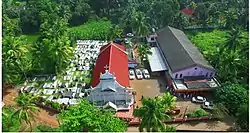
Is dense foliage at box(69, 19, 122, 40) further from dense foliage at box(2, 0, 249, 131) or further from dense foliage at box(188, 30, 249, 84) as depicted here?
dense foliage at box(188, 30, 249, 84)

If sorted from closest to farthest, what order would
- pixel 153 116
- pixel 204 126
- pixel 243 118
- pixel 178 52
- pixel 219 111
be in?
1. pixel 153 116
2. pixel 243 118
3. pixel 219 111
4. pixel 204 126
5. pixel 178 52

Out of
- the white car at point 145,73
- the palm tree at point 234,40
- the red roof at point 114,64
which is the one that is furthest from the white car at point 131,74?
the palm tree at point 234,40

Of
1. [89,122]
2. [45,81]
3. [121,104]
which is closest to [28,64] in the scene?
[45,81]

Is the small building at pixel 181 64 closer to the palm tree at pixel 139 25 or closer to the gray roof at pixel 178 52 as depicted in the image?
the gray roof at pixel 178 52

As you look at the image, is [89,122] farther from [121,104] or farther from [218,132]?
[218,132]

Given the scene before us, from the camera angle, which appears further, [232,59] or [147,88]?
[147,88]

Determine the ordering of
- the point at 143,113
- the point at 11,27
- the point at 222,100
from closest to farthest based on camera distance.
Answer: the point at 143,113 < the point at 222,100 < the point at 11,27

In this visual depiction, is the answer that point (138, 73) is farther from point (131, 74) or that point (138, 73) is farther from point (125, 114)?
point (125, 114)

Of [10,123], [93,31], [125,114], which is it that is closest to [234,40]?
[125,114]
